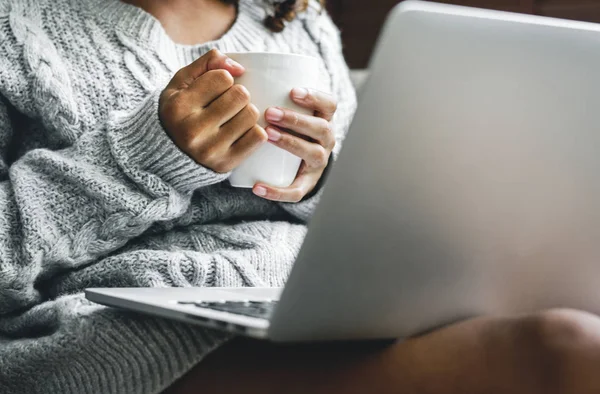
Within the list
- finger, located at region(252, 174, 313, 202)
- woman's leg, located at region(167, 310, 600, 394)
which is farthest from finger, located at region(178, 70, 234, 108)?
Answer: woman's leg, located at region(167, 310, 600, 394)

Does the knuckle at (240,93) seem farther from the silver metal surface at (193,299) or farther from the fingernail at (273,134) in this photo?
the silver metal surface at (193,299)

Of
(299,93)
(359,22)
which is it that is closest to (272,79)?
(299,93)

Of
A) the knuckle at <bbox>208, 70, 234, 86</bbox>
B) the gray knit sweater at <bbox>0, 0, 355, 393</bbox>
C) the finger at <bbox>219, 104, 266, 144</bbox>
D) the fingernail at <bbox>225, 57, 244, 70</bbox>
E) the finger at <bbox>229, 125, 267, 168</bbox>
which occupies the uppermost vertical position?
the fingernail at <bbox>225, 57, 244, 70</bbox>

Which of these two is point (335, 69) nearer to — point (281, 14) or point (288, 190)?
point (281, 14)

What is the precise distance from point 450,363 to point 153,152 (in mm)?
369

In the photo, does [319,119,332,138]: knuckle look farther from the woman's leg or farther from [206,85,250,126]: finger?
the woman's leg

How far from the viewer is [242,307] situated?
502 mm

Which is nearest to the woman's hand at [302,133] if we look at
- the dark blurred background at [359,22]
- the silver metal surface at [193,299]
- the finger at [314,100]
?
the finger at [314,100]

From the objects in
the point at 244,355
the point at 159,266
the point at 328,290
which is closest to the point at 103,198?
the point at 159,266

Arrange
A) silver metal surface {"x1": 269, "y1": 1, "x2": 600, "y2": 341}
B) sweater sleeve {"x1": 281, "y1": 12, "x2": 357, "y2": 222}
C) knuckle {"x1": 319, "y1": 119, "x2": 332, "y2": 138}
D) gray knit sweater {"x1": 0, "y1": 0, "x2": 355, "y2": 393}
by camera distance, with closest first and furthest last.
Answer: silver metal surface {"x1": 269, "y1": 1, "x2": 600, "y2": 341}, gray knit sweater {"x1": 0, "y1": 0, "x2": 355, "y2": 393}, knuckle {"x1": 319, "y1": 119, "x2": 332, "y2": 138}, sweater sleeve {"x1": 281, "y1": 12, "x2": 357, "y2": 222}

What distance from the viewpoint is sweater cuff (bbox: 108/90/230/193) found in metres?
0.68

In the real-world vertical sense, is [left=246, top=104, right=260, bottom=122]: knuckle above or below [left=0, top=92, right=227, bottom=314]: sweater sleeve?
above

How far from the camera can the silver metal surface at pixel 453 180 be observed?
37 centimetres

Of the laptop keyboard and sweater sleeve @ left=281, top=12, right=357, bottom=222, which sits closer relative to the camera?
the laptop keyboard
